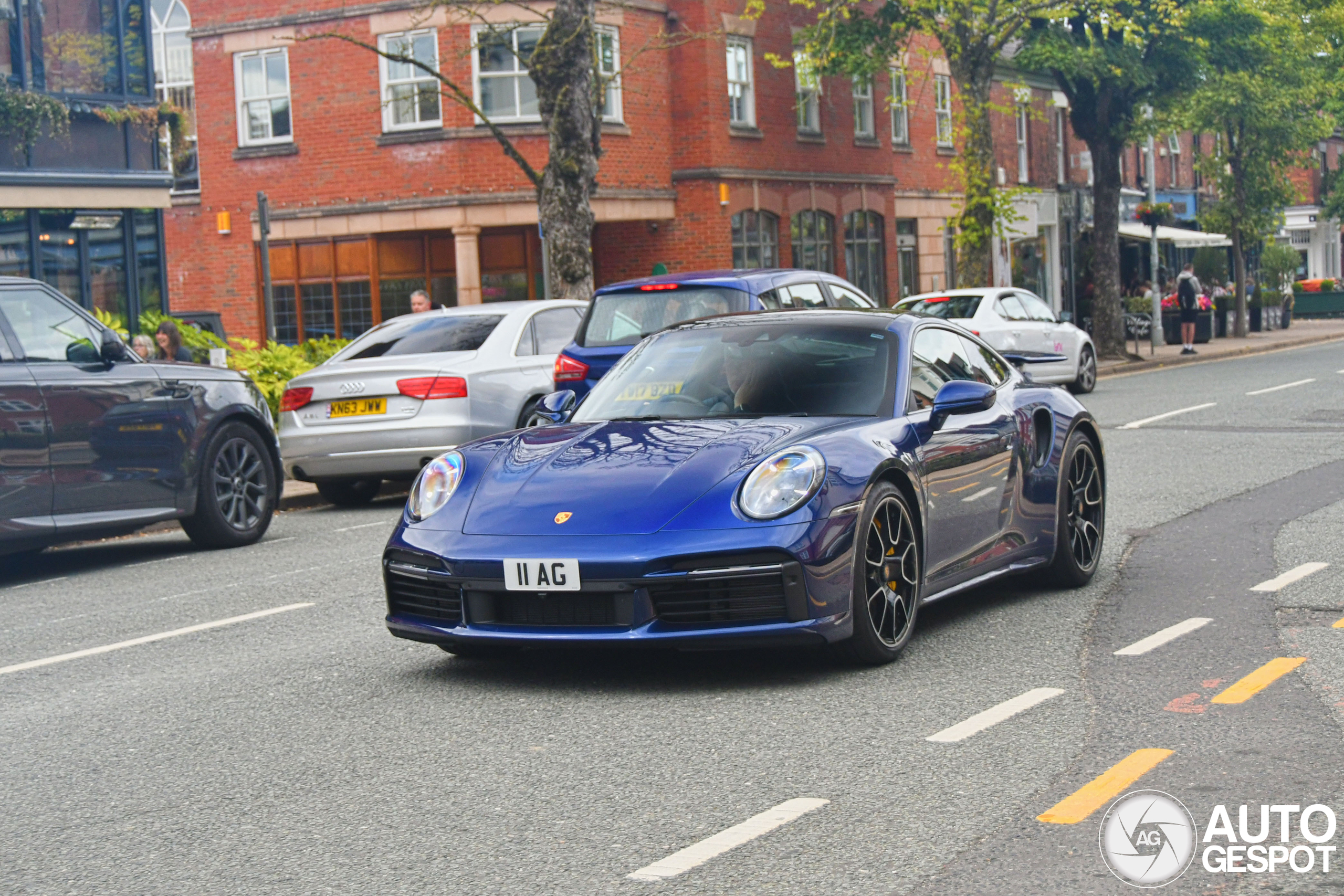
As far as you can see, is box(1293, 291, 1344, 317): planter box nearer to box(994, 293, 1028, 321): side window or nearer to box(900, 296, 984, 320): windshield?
box(994, 293, 1028, 321): side window

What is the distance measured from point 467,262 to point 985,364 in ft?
74.6

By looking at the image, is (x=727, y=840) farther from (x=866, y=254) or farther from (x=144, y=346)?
(x=866, y=254)

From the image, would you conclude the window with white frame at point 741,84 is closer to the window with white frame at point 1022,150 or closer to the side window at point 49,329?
the window with white frame at point 1022,150

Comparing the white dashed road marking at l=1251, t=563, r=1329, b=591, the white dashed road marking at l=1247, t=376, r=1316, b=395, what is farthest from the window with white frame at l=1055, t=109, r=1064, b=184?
the white dashed road marking at l=1251, t=563, r=1329, b=591

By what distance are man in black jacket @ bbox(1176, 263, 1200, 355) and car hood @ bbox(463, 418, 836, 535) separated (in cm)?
3130

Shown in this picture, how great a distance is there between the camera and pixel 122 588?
997 centimetres

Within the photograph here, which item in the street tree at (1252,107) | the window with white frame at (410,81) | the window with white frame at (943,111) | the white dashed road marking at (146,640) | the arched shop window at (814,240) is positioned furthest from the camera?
the window with white frame at (943,111)

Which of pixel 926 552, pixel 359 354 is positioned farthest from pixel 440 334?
pixel 926 552

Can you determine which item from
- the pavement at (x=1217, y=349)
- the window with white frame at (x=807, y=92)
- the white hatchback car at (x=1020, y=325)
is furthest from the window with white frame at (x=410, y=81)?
the pavement at (x=1217, y=349)

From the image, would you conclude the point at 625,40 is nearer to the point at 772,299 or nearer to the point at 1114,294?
the point at 1114,294

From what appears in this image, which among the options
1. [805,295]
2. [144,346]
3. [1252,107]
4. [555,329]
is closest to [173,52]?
[1252,107]

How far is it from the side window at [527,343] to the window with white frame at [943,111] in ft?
95.9

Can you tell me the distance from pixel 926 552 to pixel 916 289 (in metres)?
35.4

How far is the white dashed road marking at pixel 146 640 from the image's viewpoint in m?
7.52
